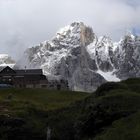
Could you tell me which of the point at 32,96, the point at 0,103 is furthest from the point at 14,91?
the point at 0,103

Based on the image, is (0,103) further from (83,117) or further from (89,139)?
(89,139)

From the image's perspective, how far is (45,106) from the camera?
109062mm

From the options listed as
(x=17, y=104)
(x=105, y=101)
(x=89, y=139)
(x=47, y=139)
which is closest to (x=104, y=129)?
(x=89, y=139)

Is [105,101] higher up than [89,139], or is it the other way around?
[105,101]

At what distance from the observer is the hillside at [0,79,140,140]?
171ft

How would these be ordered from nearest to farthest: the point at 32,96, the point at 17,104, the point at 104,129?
1. the point at 104,129
2. the point at 17,104
3. the point at 32,96

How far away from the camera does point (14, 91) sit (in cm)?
13325

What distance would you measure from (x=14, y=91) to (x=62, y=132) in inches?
2016

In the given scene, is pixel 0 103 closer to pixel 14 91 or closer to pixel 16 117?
pixel 16 117

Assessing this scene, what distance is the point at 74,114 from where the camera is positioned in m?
84.8

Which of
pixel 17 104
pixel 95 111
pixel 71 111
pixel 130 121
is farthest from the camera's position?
pixel 17 104

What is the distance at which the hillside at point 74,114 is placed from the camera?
52.1 m

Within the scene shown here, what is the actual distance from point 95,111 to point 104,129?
191 inches

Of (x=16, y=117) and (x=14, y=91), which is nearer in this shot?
(x=16, y=117)
